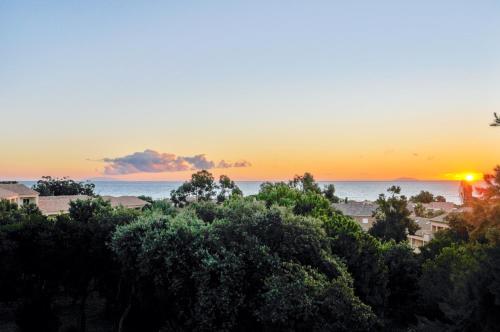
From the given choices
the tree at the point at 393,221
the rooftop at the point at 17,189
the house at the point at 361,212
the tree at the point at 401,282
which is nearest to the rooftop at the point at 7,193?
the rooftop at the point at 17,189

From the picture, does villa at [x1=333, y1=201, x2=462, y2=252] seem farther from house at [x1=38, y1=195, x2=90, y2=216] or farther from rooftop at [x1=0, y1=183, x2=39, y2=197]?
rooftop at [x1=0, y1=183, x2=39, y2=197]

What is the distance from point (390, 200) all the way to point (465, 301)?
91.6 feet

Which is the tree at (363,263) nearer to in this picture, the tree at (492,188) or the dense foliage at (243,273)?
the dense foliage at (243,273)

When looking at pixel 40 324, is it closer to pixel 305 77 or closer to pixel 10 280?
pixel 10 280

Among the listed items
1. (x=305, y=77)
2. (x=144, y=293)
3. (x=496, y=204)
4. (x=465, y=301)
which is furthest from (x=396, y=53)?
(x=144, y=293)

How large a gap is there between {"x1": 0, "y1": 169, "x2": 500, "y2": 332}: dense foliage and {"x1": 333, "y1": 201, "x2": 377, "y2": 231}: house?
3572 cm

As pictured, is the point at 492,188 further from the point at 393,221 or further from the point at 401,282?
the point at 393,221

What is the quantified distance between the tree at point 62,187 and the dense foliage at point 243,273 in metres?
61.3

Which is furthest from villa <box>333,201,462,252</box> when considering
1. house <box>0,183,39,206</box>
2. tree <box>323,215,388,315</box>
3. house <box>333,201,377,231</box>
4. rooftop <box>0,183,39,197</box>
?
rooftop <box>0,183,39,197</box>

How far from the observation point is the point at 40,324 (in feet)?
56.3

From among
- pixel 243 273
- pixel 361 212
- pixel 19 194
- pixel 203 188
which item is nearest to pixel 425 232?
pixel 361 212

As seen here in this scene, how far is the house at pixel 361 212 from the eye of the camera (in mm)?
58188

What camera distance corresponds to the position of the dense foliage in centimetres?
1354

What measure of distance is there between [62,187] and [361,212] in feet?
172
